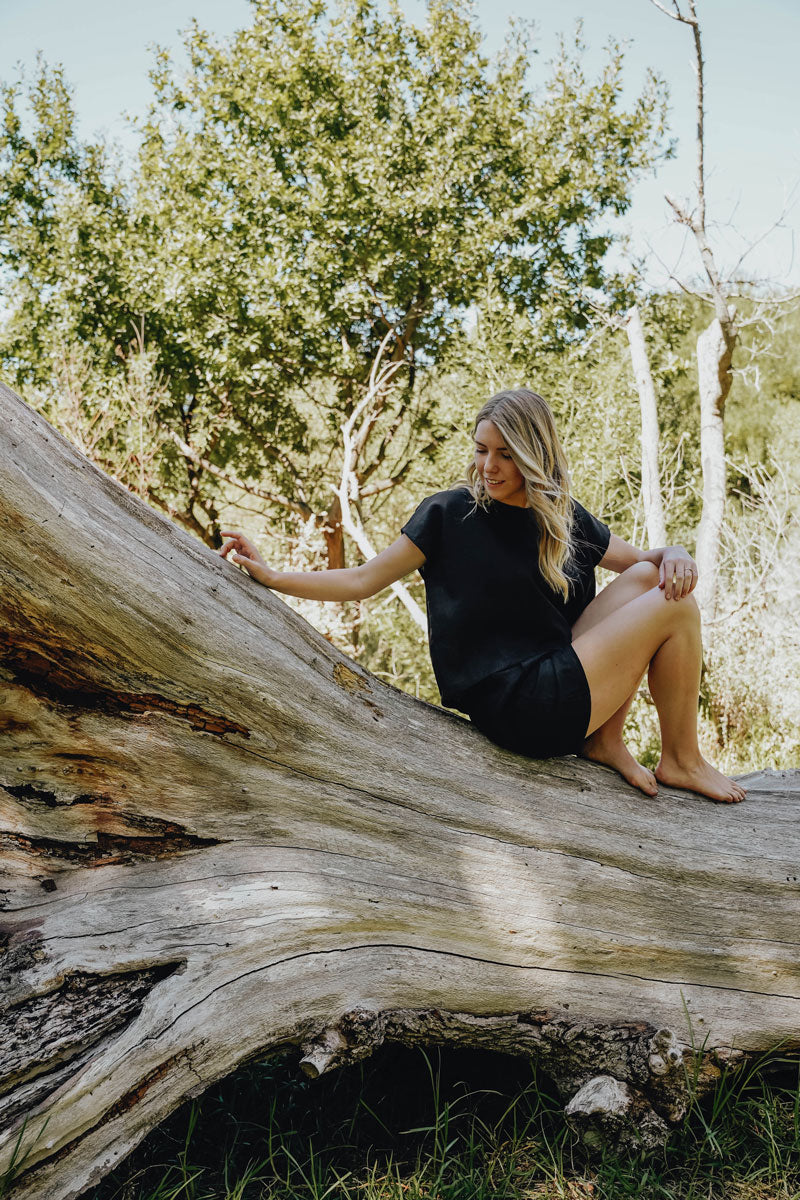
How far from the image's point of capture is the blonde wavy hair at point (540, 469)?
9.52 ft

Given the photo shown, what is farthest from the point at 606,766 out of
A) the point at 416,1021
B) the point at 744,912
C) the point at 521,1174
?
the point at 521,1174

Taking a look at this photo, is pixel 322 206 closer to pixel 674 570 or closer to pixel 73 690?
pixel 674 570

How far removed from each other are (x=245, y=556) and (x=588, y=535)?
1.30 meters

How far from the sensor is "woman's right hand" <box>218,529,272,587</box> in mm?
2726

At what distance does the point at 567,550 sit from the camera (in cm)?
308

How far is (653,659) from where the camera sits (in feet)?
10.0

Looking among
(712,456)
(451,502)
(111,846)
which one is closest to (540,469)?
(451,502)

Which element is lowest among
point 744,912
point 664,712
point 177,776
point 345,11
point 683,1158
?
point 683,1158

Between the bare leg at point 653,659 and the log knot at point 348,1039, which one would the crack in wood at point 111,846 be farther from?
the bare leg at point 653,659

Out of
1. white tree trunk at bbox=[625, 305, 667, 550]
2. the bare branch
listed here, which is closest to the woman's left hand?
white tree trunk at bbox=[625, 305, 667, 550]

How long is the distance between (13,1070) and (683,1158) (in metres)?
1.95

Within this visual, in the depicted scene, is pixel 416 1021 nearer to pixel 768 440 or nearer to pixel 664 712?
pixel 664 712

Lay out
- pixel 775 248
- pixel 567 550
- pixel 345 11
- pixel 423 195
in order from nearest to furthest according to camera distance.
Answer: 1. pixel 567 550
2. pixel 775 248
3. pixel 423 195
4. pixel 345 11

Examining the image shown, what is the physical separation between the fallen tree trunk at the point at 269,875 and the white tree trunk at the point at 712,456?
5362mm
